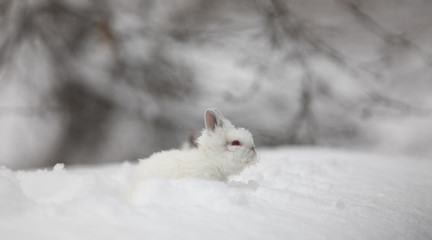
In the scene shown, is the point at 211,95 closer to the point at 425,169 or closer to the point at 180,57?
the point at 180,57

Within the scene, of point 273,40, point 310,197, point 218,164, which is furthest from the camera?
point 273,40

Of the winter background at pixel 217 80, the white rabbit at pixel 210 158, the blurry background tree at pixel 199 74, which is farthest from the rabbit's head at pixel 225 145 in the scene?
the blurry background tree at pixel 199 74

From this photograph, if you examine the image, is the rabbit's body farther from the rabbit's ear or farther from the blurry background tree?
the blurry background tree

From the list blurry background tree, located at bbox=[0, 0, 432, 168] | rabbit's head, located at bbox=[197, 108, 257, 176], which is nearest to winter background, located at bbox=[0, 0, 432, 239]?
blurry background tree, located at bbox=[0, 0, 432, 168]

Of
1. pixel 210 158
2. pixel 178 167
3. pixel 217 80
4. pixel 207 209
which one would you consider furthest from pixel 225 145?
pixel 217 80

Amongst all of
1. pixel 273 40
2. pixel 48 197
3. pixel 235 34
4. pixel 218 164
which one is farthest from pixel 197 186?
pixel 235 34

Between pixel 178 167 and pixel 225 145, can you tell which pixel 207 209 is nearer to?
pixel 178 167
